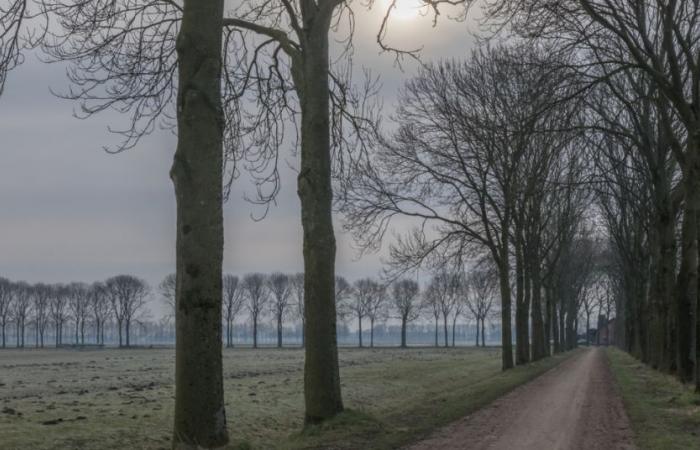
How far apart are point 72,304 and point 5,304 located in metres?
11.2

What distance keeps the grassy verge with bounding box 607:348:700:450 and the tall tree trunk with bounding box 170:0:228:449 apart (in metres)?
6.51

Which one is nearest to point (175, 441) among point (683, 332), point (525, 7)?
point (525, 7)

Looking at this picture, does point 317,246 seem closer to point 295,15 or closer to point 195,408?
point 195,408

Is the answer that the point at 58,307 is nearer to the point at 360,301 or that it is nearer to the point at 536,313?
the point at 360,301

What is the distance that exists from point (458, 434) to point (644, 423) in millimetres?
4025

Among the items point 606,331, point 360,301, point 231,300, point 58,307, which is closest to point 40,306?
point 58,307

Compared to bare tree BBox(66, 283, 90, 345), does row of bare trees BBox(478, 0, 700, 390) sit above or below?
above

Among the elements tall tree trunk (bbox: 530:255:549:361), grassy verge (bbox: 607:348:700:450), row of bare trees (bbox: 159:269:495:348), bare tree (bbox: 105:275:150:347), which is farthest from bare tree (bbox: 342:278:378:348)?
grassy verge (bbox: 607:348:700:450)

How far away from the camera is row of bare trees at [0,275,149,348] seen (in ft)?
389

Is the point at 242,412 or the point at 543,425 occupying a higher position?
the point at 543,425

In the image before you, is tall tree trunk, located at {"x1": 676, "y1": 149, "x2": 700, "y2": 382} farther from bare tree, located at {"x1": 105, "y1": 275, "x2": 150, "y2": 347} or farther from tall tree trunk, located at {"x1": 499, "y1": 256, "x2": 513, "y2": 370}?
bare tree, located at {"x1": 105, "y1": 275, "x2": 150, "y2": 347}

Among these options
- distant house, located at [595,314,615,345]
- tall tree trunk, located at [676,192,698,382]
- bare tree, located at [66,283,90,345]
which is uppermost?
tall tree trunk, located at [676,192,698,382]

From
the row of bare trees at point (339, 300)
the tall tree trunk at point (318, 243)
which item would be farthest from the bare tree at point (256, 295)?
the tall tree trunk at point (318, 243)

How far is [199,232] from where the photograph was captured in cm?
941
